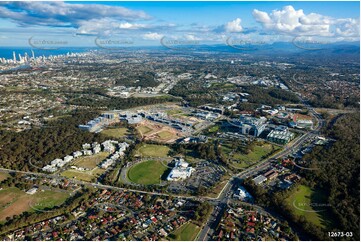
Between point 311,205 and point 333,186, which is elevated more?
point 333,186

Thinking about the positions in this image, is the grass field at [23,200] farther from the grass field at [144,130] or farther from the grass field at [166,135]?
the grass field at [144,130]

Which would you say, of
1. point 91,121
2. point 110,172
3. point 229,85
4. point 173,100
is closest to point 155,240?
point 110,172

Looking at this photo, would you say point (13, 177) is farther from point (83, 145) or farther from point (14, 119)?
point (14, 119)

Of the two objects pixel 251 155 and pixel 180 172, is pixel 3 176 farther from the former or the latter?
pixel 251 155

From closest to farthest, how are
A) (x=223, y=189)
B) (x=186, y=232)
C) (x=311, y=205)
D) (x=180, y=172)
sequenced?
(x=186, y=232) → (x=311, y=205) → (x=223, y=189) → (x=180, y=172)

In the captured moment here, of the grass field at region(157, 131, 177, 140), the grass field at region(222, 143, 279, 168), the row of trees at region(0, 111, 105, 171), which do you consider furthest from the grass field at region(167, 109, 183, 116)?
the grass field at region(222, 143, 279, 168)

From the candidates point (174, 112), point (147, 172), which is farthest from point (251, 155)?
point (174, 112)
